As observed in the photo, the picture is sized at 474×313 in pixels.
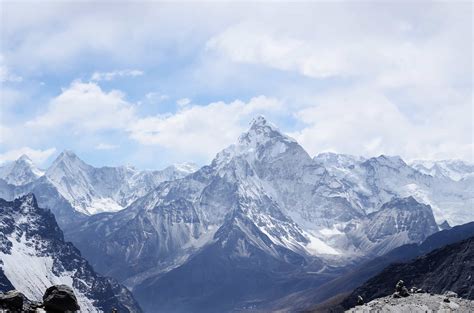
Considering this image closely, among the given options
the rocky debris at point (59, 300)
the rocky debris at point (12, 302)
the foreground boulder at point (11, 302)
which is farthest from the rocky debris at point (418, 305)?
the foreground boulder at point (11, 302)

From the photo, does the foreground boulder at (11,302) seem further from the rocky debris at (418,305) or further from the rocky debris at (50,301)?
the rocky debris at (418,305)

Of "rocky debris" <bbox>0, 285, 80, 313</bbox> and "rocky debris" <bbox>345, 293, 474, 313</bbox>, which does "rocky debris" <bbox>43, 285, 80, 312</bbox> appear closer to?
"rocky debris" <bbox>0, 285, 80, 313</bbox>

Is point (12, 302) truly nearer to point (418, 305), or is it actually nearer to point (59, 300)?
point (59, 300)

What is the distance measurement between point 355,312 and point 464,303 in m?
18.3

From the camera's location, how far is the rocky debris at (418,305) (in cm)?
10625

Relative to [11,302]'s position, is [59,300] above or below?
below

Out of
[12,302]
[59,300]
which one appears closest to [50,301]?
[59,300]

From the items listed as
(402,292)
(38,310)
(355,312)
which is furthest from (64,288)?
(402,292)

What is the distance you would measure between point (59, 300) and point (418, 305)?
58.9 m

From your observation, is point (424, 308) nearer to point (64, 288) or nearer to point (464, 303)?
point (464, 303)

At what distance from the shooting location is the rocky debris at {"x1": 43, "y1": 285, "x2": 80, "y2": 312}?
68.0 metres

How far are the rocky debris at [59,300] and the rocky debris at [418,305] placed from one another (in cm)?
5218

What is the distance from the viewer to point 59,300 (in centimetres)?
6812

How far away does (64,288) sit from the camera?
225 feet
